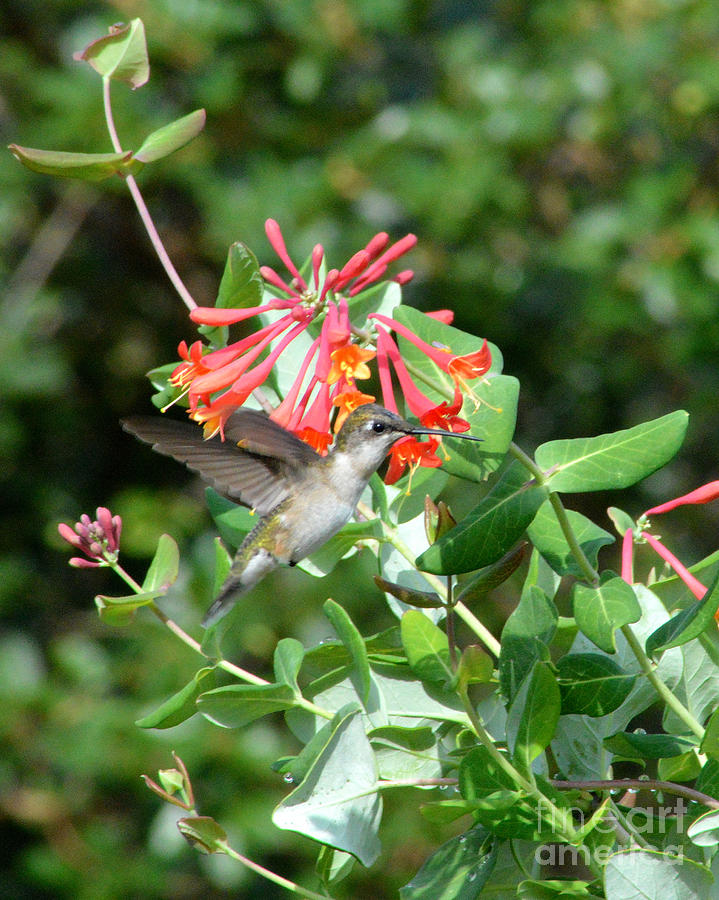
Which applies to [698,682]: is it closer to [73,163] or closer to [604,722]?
[604,722]

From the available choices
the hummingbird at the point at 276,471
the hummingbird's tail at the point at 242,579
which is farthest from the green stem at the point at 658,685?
the hummingbird's tail at the point at 242,579

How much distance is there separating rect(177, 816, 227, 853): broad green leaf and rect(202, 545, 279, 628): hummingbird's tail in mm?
338

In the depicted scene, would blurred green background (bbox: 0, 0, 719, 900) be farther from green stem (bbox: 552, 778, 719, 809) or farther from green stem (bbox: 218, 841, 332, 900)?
green stem (bbox: 552, 778, 719, 809)

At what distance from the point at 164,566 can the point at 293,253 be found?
2739 mm

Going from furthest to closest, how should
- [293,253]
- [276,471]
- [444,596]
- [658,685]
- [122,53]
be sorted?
[293,253] < [276,471] < [122,53] < [444,596] < [658,685]

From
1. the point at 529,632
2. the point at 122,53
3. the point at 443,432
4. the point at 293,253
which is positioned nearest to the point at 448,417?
the point at 443,432

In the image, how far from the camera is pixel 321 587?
390 centimetres

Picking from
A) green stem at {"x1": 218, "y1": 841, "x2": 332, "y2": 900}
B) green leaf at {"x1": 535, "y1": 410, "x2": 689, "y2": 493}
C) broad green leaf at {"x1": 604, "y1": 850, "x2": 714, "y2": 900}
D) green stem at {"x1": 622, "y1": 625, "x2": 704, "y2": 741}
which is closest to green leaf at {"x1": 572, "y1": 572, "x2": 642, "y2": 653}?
green stem at {"x1": 622, "y1": 625, "x2": 704, "y2": 741}

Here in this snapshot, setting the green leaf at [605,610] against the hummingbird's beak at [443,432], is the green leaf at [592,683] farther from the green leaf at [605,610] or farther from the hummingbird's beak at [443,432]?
the hummingbird's beak at [443,432]

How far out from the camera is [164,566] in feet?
5.04

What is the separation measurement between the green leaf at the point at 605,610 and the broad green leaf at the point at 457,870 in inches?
12.0

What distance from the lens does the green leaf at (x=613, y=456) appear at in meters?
1.29

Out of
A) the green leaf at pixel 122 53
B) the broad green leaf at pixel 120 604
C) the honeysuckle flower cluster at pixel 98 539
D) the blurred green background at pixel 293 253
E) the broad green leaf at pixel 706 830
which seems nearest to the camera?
the broad green leaf at pixel 706 830

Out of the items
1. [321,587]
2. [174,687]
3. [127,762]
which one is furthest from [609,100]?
[127,762]
